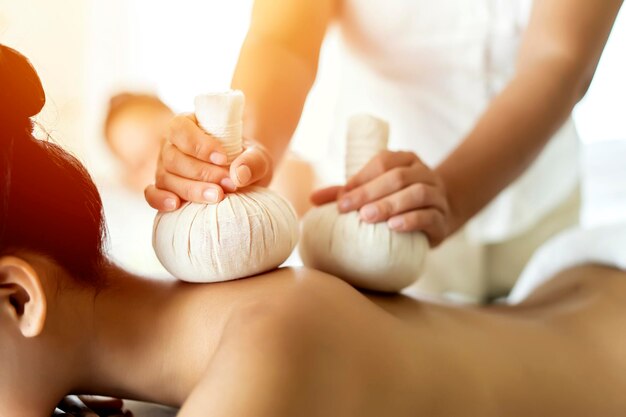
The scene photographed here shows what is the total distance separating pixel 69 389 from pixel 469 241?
0.78 metres

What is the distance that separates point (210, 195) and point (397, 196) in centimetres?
21

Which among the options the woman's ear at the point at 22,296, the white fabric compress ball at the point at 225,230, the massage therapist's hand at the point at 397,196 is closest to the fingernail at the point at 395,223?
the massage therapist's hand at the point at 397,196

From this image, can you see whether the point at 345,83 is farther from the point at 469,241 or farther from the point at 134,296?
the point at 134,296

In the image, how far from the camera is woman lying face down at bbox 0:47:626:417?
597mm

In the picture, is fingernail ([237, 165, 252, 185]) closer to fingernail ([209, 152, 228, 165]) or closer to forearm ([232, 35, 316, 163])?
fingernail ([209, 152, 228, 165])

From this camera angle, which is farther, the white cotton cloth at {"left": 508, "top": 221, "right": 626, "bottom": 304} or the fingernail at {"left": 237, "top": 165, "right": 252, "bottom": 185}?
the white cotton cloth at {"left": 508, "top": 221, "right": 626, "bottom": 304}

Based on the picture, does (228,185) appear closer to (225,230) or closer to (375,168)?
(225,230)

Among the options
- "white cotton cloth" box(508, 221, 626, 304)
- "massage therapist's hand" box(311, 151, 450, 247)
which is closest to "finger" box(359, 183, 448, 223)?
"massage therapist's hand" box(311, 151, 450, 247)

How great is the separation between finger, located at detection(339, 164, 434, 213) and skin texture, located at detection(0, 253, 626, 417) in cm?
10

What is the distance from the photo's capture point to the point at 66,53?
1.32m

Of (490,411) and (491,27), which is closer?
(490,411)

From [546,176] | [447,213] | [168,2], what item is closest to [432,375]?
[447,213]

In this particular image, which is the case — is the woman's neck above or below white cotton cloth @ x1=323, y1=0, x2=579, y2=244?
below

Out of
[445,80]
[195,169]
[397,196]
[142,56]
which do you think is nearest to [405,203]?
[397,196]
